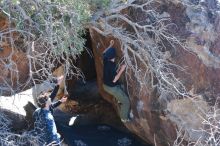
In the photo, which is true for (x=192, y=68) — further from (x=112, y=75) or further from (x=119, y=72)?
(x=112, y=75)

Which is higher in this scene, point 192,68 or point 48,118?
point 192,68

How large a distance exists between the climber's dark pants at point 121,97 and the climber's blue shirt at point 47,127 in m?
1.01

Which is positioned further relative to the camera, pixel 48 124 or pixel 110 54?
pixel 110 54

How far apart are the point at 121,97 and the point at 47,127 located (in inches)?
50.4

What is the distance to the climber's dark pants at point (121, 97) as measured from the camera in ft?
24.3

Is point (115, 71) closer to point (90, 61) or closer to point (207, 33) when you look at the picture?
point (207, 33)

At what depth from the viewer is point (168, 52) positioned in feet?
23.4

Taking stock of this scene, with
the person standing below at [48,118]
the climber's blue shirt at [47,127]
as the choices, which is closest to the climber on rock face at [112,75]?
the person standing below at [48,118]

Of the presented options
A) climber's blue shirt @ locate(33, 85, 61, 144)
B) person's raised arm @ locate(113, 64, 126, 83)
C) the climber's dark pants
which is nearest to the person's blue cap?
person's raised arm @ locate(113, 64, 126, 83)

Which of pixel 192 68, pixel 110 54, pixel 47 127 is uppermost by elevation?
pixel 110 54

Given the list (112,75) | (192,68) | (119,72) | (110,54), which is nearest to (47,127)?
(112,75)

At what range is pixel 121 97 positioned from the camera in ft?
24.7

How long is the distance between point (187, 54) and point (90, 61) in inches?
181

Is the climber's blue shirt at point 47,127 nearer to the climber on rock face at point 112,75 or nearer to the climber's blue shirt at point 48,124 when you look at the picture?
the climber's blue shirt at point 48,124
